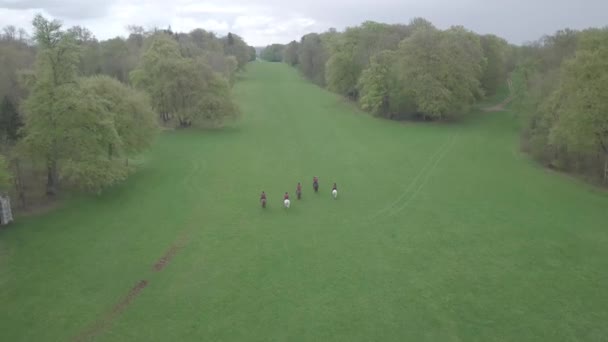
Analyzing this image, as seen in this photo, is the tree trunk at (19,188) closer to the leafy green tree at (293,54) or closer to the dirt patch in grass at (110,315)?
the dirt patch in grass at (110,315)

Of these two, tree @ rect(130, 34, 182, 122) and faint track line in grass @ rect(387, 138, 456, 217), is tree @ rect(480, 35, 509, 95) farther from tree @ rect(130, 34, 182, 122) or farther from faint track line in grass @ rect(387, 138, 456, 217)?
tree @ rect(130, 34, 182, 122)

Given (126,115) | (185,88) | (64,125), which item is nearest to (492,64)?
(185,88)

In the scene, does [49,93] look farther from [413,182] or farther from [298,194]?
[413,182]

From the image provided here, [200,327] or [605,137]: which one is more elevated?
[605,137]

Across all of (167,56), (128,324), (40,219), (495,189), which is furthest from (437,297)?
(167,56)

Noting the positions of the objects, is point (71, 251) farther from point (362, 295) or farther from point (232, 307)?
point (362, 295)

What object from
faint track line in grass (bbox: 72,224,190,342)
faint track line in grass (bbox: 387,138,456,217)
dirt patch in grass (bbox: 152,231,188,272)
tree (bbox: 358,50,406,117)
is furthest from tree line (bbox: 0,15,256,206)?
tree (bbox: 358,50,406,117)
